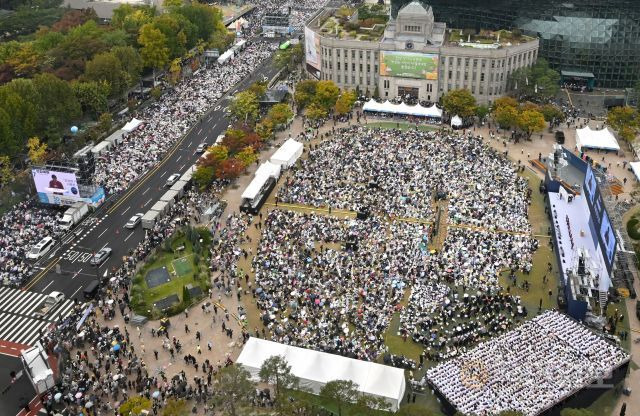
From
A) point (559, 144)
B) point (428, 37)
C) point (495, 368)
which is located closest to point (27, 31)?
point (428, 37)

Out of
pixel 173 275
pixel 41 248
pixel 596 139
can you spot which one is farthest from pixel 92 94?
pixel 596 139

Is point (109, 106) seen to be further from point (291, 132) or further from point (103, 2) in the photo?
point (103, 2)

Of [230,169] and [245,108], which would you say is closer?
[230,169]

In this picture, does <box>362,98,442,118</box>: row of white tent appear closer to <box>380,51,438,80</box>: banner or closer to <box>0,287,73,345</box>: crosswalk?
<box>380,51,438,80</box>: banner

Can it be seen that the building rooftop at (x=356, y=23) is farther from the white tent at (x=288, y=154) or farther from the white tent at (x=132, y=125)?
the white tent at (x=132, y=125)

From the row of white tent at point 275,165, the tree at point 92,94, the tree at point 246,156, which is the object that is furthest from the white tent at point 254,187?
the tree at point 92,94

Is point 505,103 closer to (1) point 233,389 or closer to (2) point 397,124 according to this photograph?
(2) point 397,124
